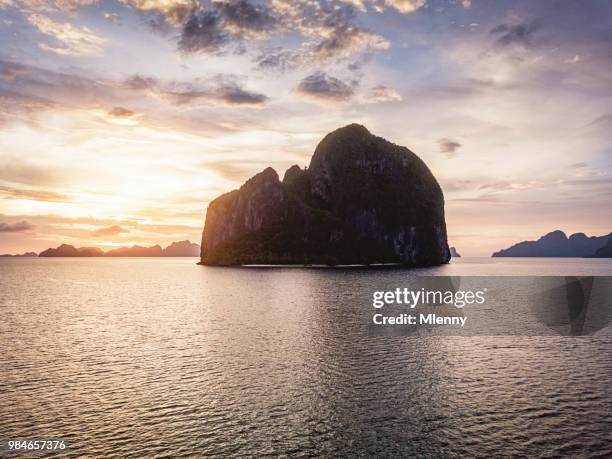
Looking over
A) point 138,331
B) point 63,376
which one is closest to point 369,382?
point 63,376

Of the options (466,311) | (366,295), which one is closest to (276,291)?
(366,295)

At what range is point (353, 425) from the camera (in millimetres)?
31219

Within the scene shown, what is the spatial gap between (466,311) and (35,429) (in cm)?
8165

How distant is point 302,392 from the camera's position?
3834 cm

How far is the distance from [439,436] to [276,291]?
104m

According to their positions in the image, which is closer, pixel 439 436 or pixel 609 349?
pixel 439 436

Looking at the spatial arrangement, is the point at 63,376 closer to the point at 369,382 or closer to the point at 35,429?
the point at 35,429

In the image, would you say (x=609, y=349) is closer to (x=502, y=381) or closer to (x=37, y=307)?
(x=502, y=381)

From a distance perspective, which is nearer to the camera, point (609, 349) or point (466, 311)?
point (609, 349)

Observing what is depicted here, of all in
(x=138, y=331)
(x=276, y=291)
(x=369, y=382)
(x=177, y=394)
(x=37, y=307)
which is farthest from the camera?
(x=276, y=291)

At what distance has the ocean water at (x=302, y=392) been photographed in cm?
2836

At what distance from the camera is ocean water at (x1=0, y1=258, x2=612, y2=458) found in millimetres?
28359

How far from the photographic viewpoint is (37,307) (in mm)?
101438

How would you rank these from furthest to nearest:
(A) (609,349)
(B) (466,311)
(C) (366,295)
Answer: (C) (366,295) < (B) (466,311) < (A) (609,349)
